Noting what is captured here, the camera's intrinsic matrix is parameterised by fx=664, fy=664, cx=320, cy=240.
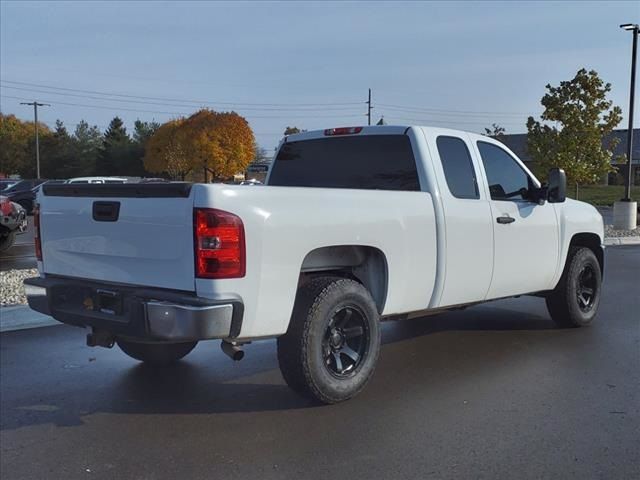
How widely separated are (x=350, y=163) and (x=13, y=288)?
520 centimetres

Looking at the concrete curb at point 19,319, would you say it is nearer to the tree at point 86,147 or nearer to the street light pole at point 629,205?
the street light pole at point 629,205

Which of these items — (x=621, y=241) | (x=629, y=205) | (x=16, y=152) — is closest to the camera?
(x=621, y=241)

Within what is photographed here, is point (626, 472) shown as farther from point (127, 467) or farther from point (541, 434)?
point (127, 467)

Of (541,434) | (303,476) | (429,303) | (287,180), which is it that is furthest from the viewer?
(287,180)

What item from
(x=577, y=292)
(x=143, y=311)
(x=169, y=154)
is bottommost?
(x=577, y=292)

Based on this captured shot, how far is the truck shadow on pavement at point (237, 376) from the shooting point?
4.72m

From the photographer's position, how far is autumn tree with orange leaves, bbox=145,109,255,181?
62.8 m

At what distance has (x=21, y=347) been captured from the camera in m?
6.46

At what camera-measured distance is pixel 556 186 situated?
20.4 ft

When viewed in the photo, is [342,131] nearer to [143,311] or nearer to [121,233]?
[121,233]

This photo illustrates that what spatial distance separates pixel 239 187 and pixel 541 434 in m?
2.42

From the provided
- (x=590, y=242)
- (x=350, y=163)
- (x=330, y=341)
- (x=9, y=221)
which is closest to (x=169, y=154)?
(x=9, y=221)

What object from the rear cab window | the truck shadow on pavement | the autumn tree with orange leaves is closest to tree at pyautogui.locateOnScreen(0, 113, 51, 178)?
the autumn tree with orange leaves

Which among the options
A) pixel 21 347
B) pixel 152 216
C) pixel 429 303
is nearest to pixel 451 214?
pixel 429 303
